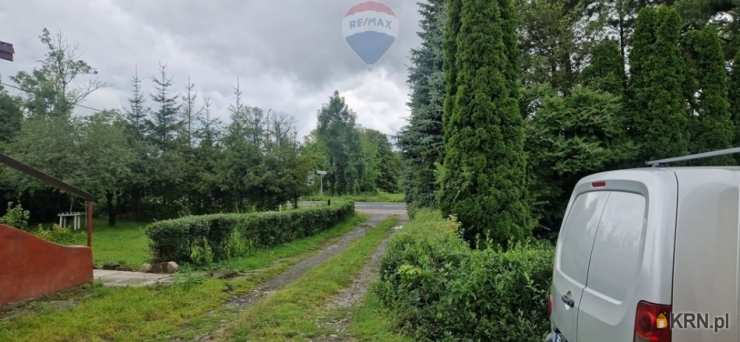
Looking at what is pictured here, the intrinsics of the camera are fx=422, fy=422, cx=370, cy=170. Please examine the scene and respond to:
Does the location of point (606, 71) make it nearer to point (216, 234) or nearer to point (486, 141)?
point (486, 141)

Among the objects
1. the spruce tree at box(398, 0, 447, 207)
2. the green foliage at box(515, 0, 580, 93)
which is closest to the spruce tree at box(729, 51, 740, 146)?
the green foliage at box(515, 0, 580, 93)

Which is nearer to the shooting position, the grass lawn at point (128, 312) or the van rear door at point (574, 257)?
the van rear door at point (574, 257)

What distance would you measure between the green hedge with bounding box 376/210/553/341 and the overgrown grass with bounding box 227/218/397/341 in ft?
4.14

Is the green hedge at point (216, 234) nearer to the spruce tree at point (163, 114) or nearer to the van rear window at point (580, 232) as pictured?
the van rear window at point (580, 232)

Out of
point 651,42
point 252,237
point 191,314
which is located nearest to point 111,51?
point 252,237

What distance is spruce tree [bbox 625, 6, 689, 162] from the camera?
9477 millimetres

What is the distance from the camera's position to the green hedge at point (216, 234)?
334 inches

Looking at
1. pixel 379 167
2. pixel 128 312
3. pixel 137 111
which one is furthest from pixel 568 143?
Result: pixel 379 167

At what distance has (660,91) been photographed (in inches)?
375

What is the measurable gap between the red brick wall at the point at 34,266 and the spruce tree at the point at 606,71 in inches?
455

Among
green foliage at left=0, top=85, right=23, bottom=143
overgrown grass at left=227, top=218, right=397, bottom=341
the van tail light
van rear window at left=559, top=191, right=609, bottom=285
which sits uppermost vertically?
green foliage at left=0, top=85, right=23, bottom=143

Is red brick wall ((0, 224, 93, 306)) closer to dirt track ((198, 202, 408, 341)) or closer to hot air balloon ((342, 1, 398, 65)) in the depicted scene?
dirt track ((198, 202, 408, 341))

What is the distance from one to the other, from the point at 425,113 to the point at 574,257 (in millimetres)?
9854

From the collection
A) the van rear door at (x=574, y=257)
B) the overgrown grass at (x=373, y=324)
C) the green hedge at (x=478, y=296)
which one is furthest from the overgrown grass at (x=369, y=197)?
the van rear door at (x=574, y=257)
